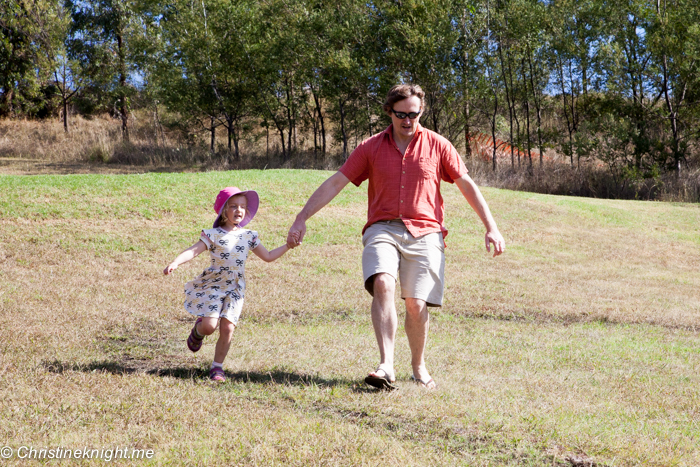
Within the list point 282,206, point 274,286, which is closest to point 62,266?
point 274,286

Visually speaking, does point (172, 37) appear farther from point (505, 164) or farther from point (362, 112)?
point (505, 164)

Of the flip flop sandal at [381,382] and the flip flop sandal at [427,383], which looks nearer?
the flip flop sandal at [381,382]

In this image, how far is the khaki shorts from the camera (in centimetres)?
450

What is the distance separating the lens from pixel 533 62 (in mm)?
27922

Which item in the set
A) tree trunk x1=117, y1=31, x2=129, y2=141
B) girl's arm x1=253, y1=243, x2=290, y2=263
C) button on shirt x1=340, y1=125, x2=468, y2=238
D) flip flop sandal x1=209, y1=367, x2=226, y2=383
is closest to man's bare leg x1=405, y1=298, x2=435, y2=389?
button on shirt x1=340, y1=125, x2=468, y2=238

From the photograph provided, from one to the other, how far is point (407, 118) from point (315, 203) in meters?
0.92

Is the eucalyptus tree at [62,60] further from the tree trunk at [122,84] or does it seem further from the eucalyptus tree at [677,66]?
the eucalyptus tree at [677,66]

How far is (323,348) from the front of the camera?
19.8 feet

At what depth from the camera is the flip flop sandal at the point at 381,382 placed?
169 inches

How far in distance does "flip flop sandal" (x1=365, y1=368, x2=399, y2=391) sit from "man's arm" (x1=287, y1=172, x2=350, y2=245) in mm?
1121

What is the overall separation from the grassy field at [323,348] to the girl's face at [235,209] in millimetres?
1236

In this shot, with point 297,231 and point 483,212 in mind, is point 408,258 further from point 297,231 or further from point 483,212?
point 297,231

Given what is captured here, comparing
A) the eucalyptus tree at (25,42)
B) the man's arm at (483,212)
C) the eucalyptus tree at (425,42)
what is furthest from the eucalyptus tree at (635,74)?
the eucalyptus tree at (25,42)

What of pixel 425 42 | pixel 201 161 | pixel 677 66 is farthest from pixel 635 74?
pixel 201 161
